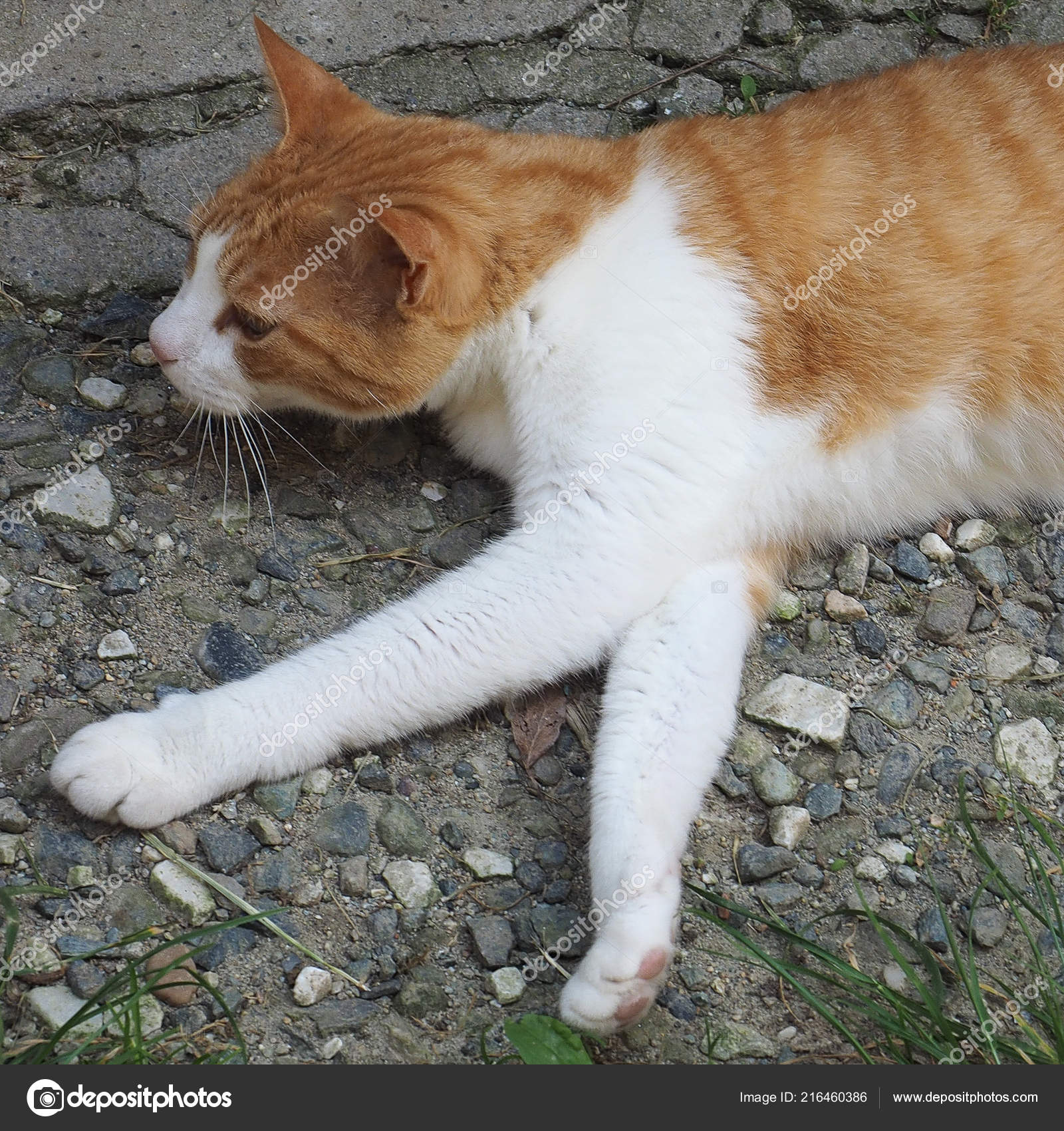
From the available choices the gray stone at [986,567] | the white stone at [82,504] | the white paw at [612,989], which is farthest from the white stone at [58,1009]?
the gray stone at [986,567]

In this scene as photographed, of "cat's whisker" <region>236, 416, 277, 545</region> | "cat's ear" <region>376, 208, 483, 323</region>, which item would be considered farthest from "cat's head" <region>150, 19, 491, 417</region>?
"cat's whisker" <region>236, 416, 277, 545</region>

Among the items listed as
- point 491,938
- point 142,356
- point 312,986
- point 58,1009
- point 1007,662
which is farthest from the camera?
point 142,356

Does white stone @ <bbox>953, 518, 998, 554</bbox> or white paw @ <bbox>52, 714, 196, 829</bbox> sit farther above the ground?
white paw @ <bbox>52, 714, 196, 829</bbox>

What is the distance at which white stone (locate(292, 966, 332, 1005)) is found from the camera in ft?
6.83

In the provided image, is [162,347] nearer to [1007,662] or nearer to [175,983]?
[175,983]

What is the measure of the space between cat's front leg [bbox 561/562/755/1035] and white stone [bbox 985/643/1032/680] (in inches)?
23.5

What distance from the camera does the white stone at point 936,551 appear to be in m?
2.89

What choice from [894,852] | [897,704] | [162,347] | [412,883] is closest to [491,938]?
[412,883]

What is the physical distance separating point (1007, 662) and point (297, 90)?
85.9 inches

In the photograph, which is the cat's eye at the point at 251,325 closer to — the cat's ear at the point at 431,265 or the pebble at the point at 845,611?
the cat's ear at the point at 431,265

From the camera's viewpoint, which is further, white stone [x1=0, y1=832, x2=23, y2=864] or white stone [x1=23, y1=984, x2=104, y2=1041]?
white stone [x1=0, y1=832, x2=23, y2=864]

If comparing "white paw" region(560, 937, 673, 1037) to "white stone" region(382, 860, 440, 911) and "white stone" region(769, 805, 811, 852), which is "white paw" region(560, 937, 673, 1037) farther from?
"white stone" region(769, 805, 811, 852)

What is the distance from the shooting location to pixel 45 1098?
5.80ft

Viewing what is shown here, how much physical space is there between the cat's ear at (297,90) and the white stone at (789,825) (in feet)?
6.30
